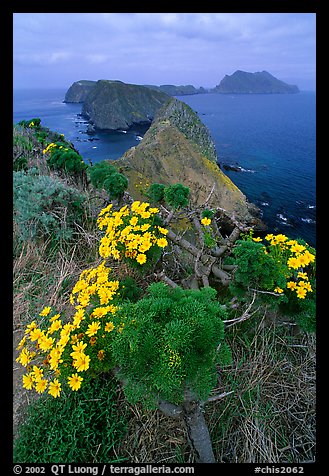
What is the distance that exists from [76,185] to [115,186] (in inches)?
80.5

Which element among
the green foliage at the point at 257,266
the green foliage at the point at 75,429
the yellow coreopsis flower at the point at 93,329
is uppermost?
the green foliage at the point at 257,266

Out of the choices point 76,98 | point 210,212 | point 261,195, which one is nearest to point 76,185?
point 210,212

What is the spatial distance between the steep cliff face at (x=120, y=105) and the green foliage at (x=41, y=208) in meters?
41.2

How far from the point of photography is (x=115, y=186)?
4.20 m

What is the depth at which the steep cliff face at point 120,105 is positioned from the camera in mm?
45406

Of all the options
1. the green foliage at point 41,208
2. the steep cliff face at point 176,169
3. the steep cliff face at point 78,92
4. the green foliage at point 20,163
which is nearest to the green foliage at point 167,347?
the green foliage at point 41,208

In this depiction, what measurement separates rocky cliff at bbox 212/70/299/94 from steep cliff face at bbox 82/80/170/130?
291 ft

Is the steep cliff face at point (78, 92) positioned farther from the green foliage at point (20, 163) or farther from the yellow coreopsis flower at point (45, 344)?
the yellow coreopsis flower at point (45, 344)

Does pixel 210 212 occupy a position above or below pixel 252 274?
above

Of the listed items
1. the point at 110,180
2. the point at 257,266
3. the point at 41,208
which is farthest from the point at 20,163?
the point at 257,266

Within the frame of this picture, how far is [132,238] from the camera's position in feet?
9.27

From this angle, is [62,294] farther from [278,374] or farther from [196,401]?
[278,374]

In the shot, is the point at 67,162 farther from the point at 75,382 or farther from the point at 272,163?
the point at 272,163

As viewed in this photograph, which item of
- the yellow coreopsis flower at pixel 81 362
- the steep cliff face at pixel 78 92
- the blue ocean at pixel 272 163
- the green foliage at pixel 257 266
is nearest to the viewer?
the yellow coreopsis flower at pixel 81 362
